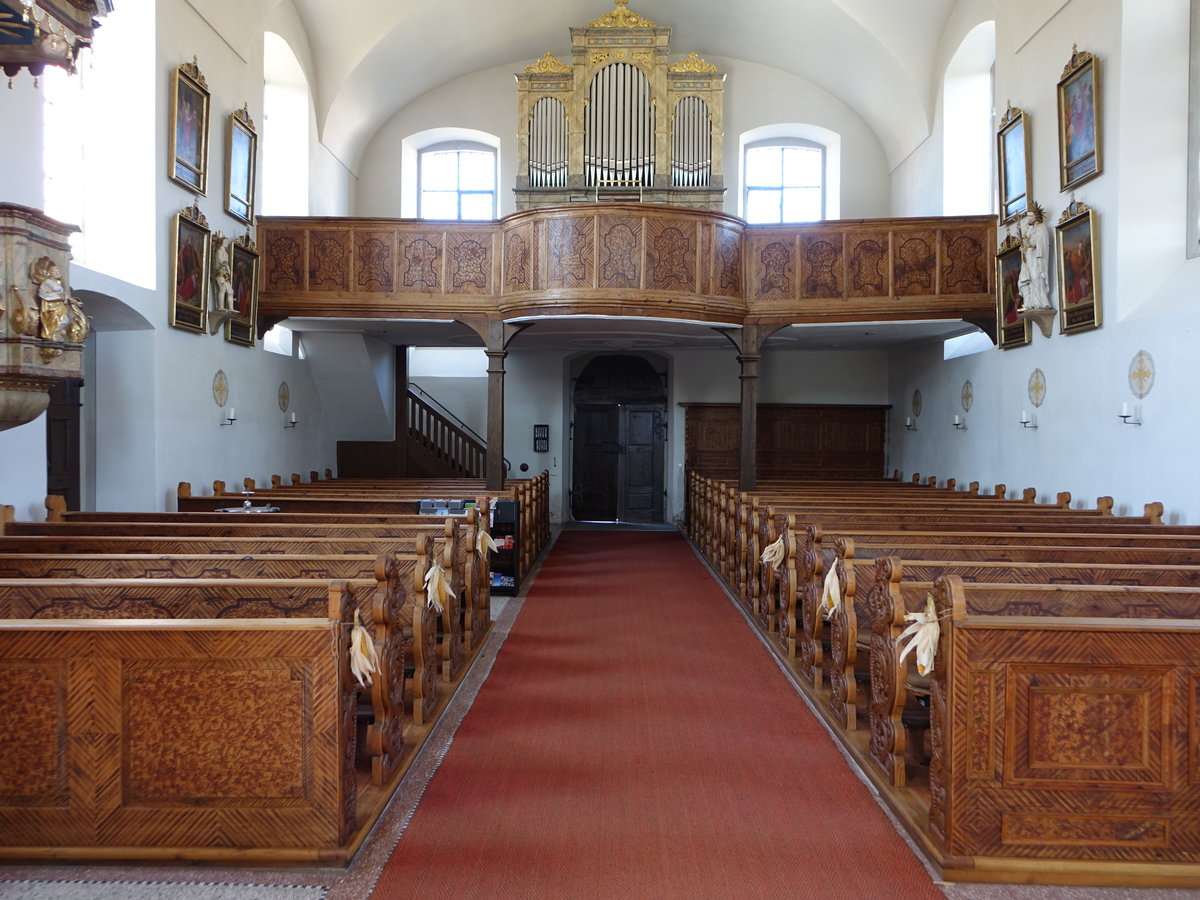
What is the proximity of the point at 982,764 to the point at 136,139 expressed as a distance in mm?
8944

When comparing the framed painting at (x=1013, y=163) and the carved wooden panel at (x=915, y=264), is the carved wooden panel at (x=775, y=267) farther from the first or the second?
the framed painting at (x=1013, y=163)

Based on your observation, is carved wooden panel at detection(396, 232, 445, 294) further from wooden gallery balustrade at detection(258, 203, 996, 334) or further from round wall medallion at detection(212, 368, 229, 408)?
round wall medallion at detection(212, 368, 229, 408)

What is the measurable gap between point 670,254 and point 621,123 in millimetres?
3747

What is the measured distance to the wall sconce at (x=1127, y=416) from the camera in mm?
7742

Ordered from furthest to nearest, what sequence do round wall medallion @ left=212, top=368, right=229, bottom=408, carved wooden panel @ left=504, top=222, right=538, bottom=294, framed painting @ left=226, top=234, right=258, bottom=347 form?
carved wooden panel @ left=504, top=222, right=538, bottom=294
framed painting @ left=226, top=234, right=258, bottom=347
round wall medallion @ left=212, top=368, right=229, bottom=408

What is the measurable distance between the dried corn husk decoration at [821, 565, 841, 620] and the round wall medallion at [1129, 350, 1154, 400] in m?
4.20

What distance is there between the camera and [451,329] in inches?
505

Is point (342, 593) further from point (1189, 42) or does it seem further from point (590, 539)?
point (590, 539)

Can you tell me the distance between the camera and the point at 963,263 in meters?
11.0

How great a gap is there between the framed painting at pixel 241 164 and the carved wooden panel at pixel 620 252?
4.32m

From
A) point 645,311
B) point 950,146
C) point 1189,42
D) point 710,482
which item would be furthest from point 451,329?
point 1189,42

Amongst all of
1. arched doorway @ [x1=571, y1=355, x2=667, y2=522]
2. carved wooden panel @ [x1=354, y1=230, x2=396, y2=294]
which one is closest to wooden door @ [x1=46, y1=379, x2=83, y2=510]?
carved wooden panel @ [x1=354, y1=230, x2=396, y2=294]

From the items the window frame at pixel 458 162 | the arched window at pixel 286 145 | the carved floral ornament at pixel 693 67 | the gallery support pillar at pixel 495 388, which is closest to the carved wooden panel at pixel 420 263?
the gallery support pillar at pixel 495 388

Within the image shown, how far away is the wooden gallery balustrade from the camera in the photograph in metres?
10.7
